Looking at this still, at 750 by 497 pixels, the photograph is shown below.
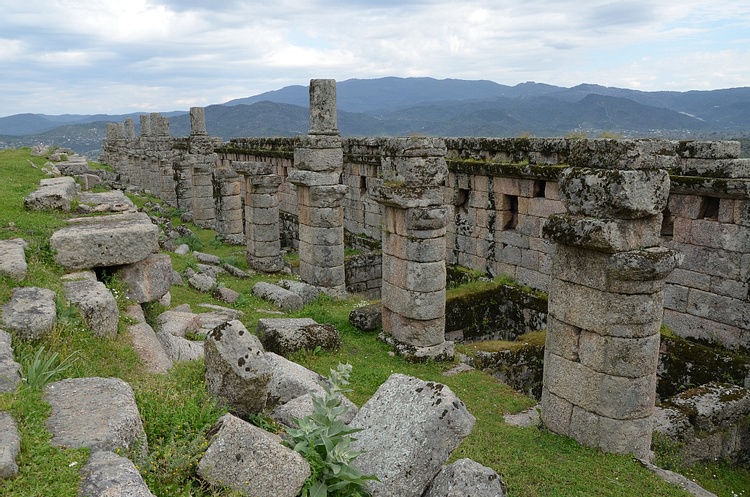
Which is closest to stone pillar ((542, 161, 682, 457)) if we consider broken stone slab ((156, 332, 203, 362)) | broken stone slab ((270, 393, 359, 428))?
broken stone slab ((270, 393, 359, 428))

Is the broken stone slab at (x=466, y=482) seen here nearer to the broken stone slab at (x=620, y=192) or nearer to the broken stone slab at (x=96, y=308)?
the broken stone slab at (x=620, y=192)

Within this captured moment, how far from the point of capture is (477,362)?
9688 mm

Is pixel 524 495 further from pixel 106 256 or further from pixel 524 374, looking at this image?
pixel 106 256

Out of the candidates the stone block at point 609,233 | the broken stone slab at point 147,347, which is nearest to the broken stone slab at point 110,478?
the broken stone slab at point 147,347

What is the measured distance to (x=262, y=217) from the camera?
16.1 metres

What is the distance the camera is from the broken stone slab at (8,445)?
9.46 feet

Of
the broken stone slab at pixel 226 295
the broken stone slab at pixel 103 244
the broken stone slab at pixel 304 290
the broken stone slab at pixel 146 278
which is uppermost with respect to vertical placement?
the broken stone slab at pixel 103 244

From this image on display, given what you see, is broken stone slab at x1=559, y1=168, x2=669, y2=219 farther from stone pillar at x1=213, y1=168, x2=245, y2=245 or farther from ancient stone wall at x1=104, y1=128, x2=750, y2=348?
stone pillar at x1=213, y1=168, x2=245, y2=245

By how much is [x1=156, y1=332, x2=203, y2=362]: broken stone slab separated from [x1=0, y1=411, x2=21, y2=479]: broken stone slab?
2.77 m

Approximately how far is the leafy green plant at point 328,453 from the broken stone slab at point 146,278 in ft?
14.0

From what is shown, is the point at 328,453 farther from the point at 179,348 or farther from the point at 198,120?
the point at 198,120

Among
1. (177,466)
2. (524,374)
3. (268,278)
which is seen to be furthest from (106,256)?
(268,278)

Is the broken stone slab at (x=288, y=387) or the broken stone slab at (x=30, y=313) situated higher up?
the broken stone slab at (x=30, y=313)

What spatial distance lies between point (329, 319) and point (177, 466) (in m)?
7.34
